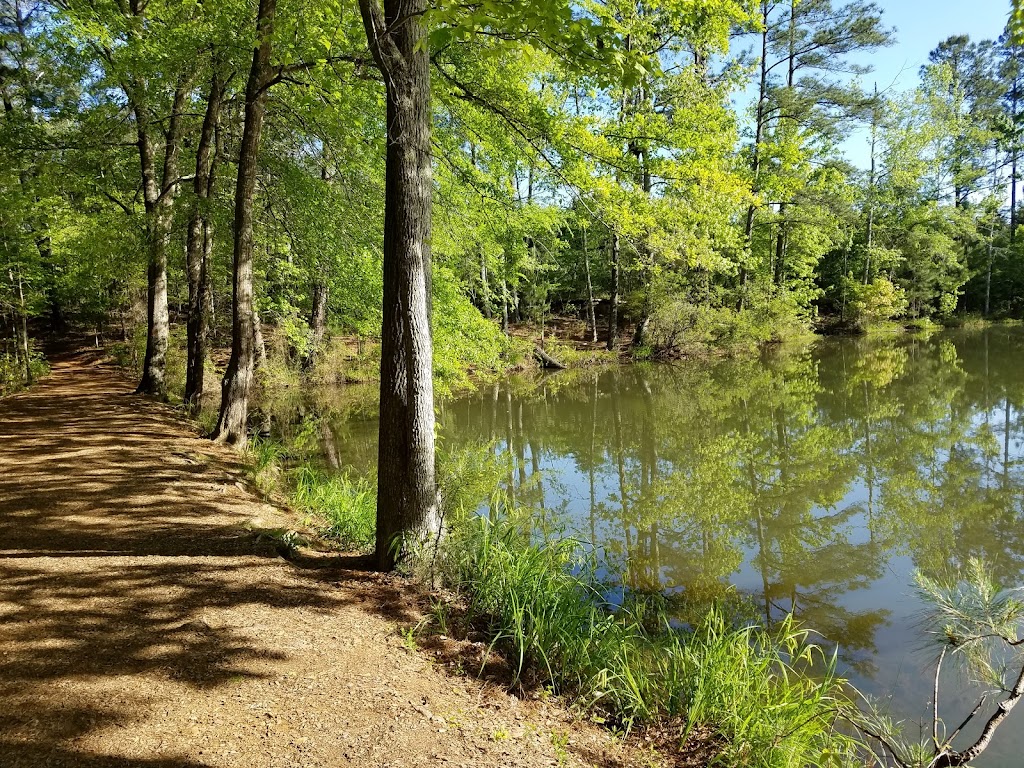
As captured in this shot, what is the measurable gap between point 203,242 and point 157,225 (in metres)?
0.72

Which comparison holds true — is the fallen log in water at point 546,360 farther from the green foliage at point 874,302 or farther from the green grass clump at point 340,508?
the green foliage at point 874,302

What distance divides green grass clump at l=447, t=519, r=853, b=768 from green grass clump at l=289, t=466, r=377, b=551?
4.76 ft

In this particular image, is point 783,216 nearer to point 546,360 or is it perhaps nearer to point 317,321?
point 546,360

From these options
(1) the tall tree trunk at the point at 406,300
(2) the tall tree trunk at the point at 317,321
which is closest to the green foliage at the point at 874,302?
(2) the tall tree trunk at the point at 317,321

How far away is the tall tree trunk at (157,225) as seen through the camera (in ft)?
31.4

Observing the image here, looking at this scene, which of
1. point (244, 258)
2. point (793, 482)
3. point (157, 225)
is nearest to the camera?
point (793, 482)

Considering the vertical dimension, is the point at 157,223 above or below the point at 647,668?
above

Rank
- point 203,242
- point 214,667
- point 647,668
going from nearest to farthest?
1. point 214,667
2. point 647,668
3. point 203,242

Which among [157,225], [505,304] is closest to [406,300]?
[157,225]

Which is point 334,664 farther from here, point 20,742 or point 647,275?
point 647,275

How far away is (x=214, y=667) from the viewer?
281cm

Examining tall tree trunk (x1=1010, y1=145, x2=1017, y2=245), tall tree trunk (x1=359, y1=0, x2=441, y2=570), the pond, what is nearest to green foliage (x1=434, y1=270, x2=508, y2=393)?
the pond

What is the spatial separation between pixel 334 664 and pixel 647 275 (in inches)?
864

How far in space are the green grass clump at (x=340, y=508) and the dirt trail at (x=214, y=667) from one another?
2.64ft
